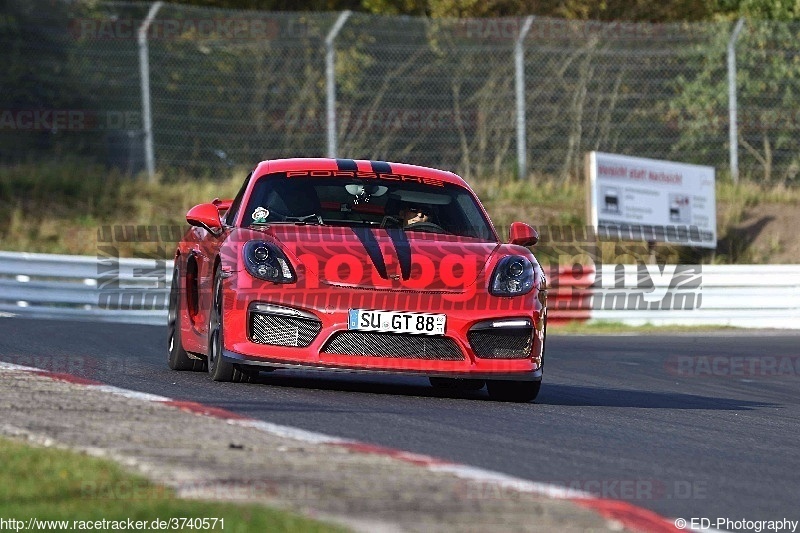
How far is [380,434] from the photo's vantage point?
647cm

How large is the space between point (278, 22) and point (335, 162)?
12.3 meters

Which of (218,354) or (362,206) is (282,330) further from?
(362,206)

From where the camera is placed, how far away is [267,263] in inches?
320

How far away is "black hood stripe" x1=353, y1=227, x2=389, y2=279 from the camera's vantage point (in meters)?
8.06

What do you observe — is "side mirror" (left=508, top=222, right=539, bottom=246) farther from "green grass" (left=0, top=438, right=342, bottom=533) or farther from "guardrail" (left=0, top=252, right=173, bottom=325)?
"guardrail" (left=0, top=252, right=173, bottom=325)

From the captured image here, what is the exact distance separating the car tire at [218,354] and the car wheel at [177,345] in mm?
1061

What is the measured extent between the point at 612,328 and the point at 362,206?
9885 mm

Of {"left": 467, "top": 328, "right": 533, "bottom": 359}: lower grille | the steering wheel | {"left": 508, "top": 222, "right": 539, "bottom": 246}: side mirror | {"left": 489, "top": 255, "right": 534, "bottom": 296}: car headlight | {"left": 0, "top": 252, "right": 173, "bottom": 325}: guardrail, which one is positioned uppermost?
the steering wheel

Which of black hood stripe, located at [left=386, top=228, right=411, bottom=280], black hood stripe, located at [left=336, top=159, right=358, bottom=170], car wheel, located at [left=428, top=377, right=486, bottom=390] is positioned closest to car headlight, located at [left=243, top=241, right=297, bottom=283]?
black hood stripe, located at [left=386, top=228, right=411, bottom=280]

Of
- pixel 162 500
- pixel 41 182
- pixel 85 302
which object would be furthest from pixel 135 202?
pixel 162 500

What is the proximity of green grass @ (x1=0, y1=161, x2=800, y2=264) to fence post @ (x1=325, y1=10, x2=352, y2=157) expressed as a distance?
6.25 ft

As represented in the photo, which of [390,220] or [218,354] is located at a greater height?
[390,220]

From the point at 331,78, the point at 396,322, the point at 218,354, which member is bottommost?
the point at 218,354

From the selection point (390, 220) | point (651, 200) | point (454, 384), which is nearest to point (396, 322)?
point (390, 220)
